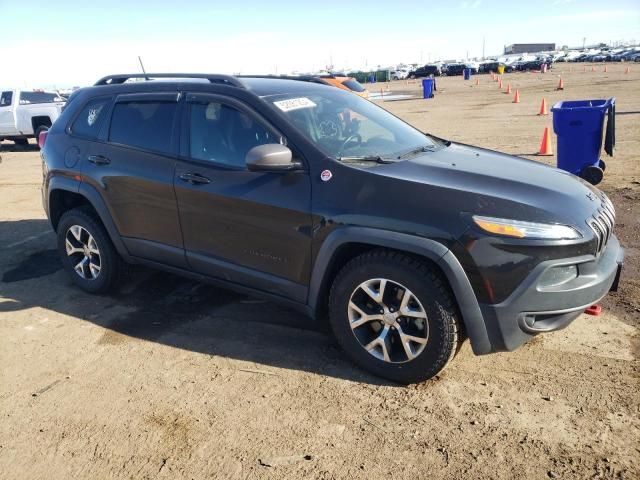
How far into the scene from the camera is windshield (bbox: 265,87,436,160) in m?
3.45

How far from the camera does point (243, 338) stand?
378 cm

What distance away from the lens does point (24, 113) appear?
15234 millimetres

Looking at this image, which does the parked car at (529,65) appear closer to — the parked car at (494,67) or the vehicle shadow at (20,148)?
the parked car at (494,67)

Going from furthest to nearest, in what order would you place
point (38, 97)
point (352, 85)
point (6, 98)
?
point (38, 97), point (6, 98), point (352, 85)

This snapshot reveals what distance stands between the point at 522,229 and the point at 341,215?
99 centimetres

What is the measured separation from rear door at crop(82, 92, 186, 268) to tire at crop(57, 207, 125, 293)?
0.95 feet

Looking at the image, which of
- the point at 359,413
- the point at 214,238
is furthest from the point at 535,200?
the point at 214,238

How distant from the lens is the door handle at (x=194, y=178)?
12.0 ft

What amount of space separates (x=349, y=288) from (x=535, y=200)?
1.15m

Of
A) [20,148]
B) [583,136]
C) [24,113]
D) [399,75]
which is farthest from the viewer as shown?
[399,75]

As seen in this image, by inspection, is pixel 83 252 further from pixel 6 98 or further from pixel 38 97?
pixel 6 98

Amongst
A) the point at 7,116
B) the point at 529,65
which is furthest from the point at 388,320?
the point at 529,65

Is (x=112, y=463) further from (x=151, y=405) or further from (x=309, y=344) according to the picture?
(x=309, y=344)

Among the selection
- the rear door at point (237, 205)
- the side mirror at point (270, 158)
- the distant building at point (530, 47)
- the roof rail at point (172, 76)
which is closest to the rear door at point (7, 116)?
the roof rail at point (172, 76)
